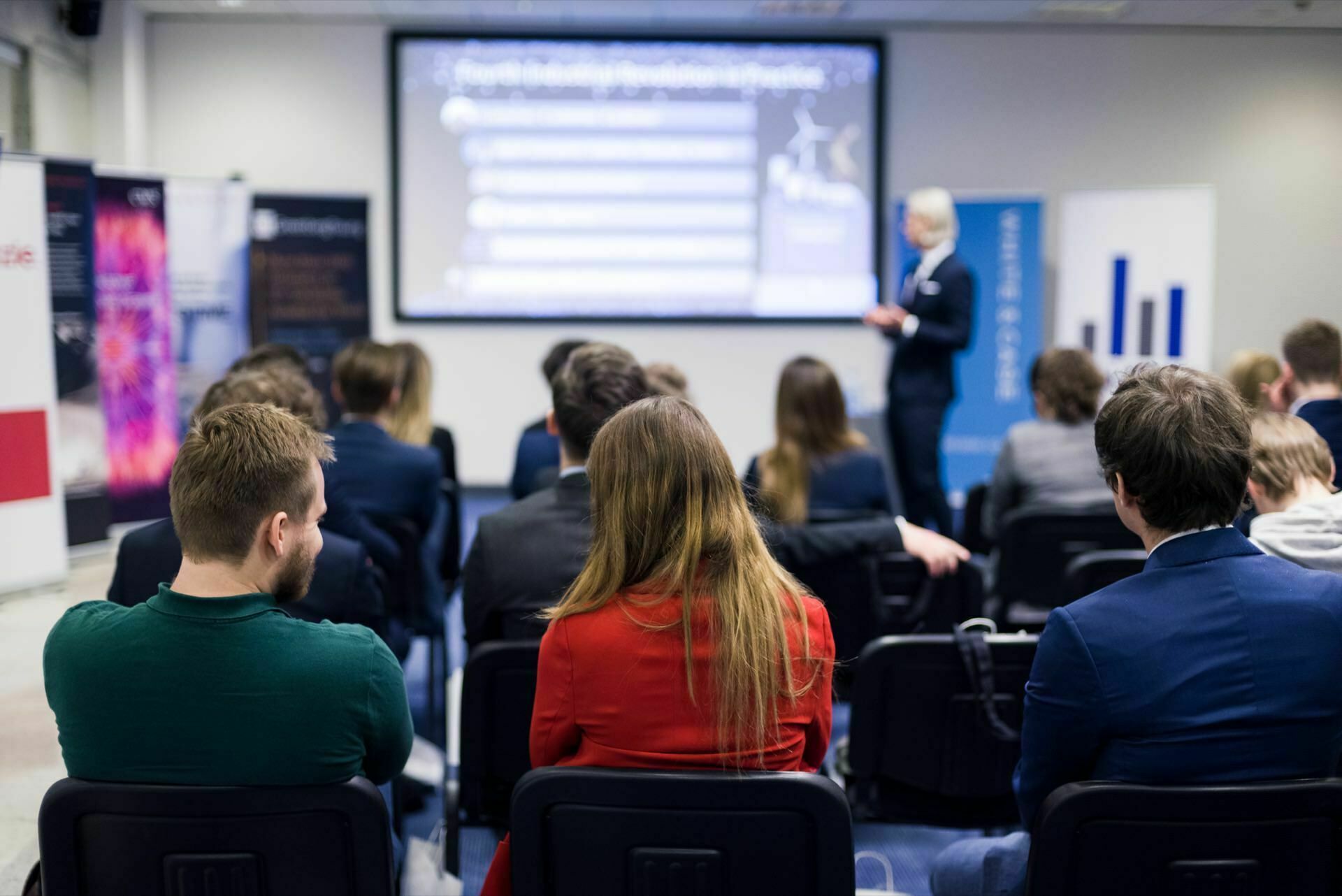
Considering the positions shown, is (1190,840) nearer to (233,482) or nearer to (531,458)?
(233,482)

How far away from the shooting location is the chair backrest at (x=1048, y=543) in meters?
3.31

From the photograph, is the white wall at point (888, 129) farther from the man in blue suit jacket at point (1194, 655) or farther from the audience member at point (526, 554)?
the man in blue suit jacket at point (1194, 655)

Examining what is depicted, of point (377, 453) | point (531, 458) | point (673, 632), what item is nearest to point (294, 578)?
point (673, 632)

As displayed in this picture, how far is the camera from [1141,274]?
7.01 m

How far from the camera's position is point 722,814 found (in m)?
1.33

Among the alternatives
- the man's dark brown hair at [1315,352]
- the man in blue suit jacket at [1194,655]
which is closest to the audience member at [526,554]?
the man in blue suit jacket at [1194,655]

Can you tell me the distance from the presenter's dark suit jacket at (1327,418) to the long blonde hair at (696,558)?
2236 millimetres

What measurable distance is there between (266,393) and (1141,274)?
586cm

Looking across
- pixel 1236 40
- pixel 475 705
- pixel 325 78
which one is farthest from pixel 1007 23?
pixel 475 705

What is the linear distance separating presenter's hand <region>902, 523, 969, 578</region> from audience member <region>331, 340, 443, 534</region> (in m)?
1.41

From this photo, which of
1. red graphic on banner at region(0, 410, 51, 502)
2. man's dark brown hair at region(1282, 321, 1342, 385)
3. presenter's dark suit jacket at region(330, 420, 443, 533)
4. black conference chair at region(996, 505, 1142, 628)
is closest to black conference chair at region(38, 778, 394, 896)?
presenter's dark suit jacket at region(330, 420, 443, 533)

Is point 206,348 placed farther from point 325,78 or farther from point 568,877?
point 568,877

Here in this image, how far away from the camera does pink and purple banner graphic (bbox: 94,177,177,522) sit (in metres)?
5.32

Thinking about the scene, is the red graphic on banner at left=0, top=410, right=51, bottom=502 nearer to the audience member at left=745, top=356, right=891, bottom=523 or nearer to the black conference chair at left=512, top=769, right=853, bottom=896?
the audience member at left=745, top=356, right=891, bottom=523
